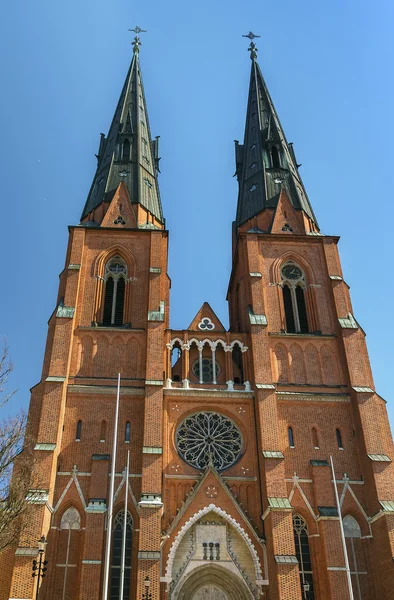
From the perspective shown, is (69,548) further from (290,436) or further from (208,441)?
(290,436)

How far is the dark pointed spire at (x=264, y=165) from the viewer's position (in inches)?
1603

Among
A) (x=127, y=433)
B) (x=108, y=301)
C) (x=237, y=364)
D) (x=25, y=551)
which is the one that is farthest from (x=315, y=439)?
(x=25, y=551)

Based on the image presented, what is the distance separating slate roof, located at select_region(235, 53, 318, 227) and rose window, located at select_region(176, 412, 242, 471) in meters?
15.0

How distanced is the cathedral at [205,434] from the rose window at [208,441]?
0.07 meters

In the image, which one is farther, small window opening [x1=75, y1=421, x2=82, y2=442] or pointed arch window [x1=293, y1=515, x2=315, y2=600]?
small window opening [x1=75, y1=421, x2=82, y2=442]

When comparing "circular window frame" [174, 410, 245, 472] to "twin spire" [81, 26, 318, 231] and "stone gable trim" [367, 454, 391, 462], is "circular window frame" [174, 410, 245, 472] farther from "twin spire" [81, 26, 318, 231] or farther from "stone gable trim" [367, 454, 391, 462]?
"twin spire" [81, 26, 318, 231]

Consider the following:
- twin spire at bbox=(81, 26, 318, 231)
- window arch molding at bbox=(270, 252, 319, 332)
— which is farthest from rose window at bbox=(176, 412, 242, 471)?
twin spire at bbox=(81, 26, 318, 231)

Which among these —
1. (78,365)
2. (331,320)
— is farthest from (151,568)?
(331,320)

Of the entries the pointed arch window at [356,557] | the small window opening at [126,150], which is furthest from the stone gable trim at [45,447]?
the small window opening at [126,150]

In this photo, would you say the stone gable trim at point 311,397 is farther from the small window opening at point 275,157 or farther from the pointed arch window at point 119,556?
the small window opening at point 275,157

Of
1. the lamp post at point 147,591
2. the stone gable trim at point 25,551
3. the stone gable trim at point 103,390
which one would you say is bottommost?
the lamp post at point 147,591

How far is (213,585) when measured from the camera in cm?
2681

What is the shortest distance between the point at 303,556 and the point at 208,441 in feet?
21.7

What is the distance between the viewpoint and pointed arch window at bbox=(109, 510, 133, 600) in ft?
84.9
